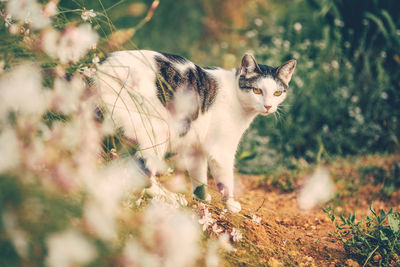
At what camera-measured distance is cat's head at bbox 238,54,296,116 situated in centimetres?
178

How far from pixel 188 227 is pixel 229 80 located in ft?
4.04

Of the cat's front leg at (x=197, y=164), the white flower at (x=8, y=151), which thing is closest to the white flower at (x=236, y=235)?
the cat's front leg at (x=197, y=164)

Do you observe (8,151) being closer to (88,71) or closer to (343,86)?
(88,71)

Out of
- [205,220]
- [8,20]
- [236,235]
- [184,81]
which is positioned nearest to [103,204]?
Answer: [205,220]

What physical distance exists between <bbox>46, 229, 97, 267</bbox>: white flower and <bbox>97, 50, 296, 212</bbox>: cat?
72cm

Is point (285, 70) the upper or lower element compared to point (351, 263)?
upper

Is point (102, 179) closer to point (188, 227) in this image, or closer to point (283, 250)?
point (188, 227)

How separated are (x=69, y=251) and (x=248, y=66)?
1386 millimetres

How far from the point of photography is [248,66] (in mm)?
1835

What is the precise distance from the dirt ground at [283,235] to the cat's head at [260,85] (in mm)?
492

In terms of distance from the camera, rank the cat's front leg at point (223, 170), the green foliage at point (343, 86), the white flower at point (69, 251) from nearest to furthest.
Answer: the white flower at point (69, 251), the cat's front leg at point (223, 170), the green foliage at point (343, 86)

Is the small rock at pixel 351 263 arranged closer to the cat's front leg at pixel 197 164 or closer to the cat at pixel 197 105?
the cat at pixel 197 105

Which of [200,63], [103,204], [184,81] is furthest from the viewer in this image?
[200,63]

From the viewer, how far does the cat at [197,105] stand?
4.73ft
